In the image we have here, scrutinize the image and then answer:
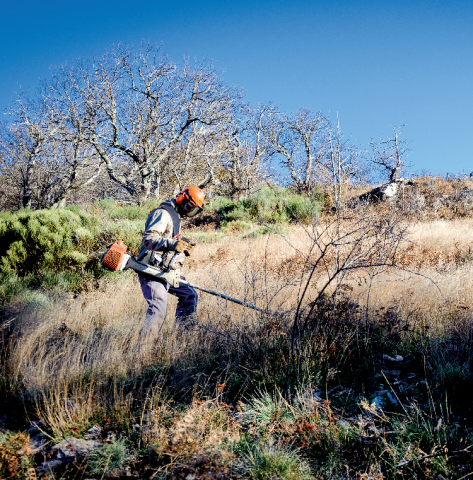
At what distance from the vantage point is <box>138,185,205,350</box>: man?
3947 millimetres

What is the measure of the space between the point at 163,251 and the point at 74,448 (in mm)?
2211

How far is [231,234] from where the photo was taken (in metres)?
12.8

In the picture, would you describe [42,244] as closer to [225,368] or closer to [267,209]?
[225,368]

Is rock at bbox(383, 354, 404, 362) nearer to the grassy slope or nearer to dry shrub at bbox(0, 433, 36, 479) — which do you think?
the grassy slope


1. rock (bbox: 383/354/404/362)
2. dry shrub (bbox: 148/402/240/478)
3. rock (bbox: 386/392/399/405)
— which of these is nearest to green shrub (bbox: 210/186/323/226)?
rock (bbox: 383/354/404/362)

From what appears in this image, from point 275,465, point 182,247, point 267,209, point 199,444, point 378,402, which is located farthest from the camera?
point 267,209

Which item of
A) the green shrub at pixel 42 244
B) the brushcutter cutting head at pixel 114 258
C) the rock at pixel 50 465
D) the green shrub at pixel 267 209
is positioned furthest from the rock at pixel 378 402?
the green shrub at pixel 267 209

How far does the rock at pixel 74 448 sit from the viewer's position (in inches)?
91.4

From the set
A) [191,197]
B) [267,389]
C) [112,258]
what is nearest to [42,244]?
[112,258]

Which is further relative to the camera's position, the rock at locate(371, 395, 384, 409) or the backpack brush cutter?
the backpack brush cutter

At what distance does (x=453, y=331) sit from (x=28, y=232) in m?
8.26

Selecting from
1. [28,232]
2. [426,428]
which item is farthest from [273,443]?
[28,232]

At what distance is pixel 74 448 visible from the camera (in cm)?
238

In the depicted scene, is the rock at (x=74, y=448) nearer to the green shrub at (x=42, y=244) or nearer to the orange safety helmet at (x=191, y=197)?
the orange safety helmet at (x=191, y=197)
